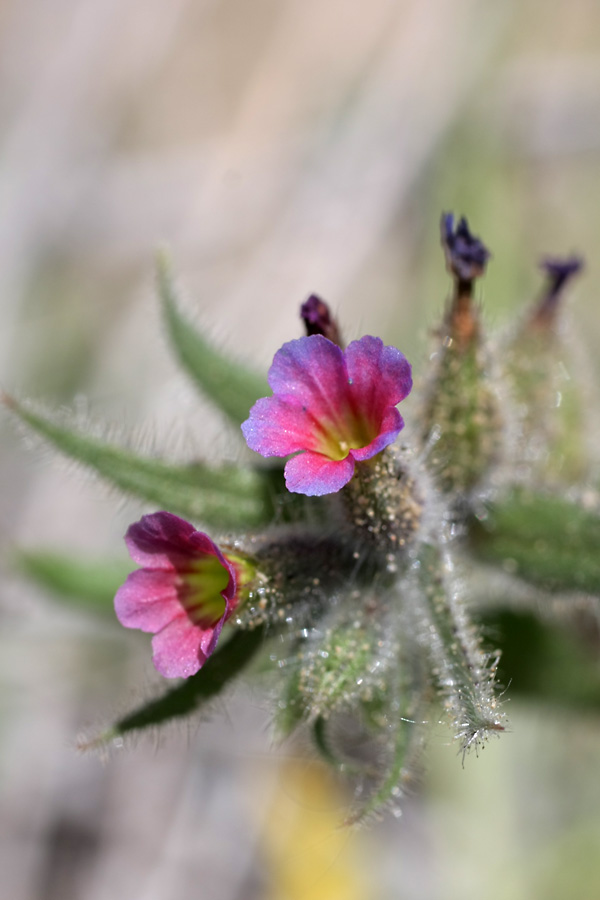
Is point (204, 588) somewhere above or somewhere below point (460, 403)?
below

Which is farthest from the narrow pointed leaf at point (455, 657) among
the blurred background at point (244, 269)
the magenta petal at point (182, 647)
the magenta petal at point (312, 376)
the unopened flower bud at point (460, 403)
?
the blurred background at point (244, 269)

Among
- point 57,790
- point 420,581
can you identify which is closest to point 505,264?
point 420,581

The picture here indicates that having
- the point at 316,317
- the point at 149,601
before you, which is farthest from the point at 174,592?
the point at 316,317

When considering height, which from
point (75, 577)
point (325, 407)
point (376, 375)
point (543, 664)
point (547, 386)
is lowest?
point (75, 577)

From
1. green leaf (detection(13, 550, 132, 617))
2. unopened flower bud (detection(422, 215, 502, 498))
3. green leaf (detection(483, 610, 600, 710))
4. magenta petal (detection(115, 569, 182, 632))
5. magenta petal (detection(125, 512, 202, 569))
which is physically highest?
unopened flower bud (detection(422, 215, 502, 498))

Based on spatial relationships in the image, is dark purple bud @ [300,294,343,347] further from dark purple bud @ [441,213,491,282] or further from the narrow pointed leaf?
the narrow pointed leaf

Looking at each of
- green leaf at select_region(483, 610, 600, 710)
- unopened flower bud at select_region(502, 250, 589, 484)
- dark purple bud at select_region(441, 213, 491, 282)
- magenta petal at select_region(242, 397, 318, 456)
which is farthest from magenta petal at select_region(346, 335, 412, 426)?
green leaf at select_region(483, 610, 600, 710)

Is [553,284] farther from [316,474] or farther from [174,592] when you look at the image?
[174,592]

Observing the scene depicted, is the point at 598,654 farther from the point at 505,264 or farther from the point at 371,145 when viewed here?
the point at 371,145
